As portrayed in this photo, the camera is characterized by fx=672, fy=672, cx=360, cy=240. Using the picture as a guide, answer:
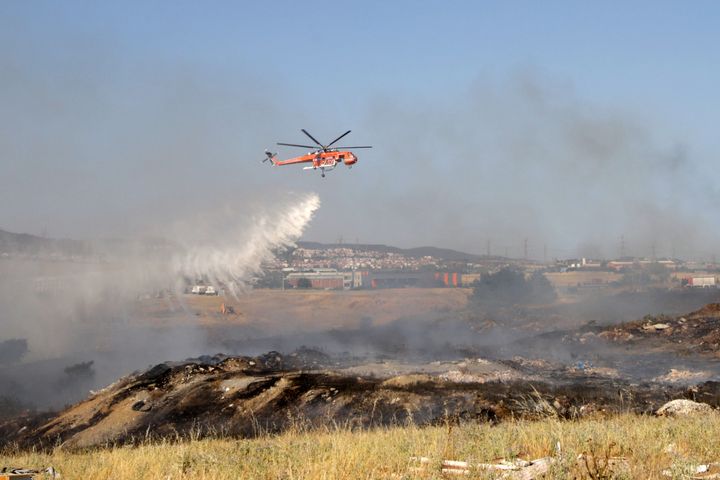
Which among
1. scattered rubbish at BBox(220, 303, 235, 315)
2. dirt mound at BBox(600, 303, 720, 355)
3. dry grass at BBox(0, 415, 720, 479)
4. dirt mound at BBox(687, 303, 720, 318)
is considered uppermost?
dry grass at BBox(0, 415, 720, 479)

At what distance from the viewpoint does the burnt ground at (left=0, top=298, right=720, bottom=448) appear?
1888 centimetres

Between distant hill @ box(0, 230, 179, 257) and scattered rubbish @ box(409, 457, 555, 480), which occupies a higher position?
distant hill @ box(0, 230, 179, 257)

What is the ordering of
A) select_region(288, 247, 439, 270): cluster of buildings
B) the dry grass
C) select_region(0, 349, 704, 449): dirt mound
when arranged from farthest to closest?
select_region(288, 247, 439, 270): cluster of buildings → select_region(0, 349, 704, 449): dirt mound → the dry grass

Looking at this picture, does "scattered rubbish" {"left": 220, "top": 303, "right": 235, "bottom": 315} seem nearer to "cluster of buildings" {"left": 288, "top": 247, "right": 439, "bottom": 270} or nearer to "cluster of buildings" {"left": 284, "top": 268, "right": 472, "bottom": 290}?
"cluster of buildings" {"left": 284, "top": 268, "right": 472, "bottom": 290}

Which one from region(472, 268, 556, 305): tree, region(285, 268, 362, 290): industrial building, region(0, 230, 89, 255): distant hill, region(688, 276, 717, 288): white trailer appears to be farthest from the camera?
region(285, 268, 362, 290): industrial building

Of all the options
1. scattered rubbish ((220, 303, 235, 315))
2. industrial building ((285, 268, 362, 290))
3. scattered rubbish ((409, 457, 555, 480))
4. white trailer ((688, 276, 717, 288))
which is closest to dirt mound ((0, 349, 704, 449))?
scattered rubbish ((409, 457, 555, 480))

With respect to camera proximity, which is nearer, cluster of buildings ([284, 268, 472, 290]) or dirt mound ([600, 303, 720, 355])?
dirt mound ([600, 303, 720, 355])

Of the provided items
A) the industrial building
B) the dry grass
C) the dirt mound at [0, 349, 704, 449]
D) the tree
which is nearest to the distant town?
the industrial building

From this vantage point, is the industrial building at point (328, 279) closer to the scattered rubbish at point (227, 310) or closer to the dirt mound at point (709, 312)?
the scattered rubbish at point (227, 310)

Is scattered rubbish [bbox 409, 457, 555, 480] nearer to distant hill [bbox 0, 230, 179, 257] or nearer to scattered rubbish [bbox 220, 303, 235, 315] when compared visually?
distant hill [bbox 0, 230, 179, 257]

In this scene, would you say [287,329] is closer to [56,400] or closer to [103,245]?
[103,245]

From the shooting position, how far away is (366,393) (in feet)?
69.4

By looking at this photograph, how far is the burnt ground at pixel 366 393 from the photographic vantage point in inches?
743

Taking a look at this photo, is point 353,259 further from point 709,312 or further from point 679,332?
point 679,332
